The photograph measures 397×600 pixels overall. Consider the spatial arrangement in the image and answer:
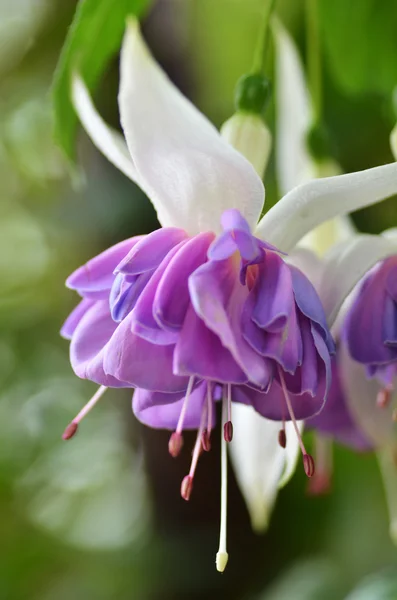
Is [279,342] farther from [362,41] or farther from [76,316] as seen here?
[362,41]

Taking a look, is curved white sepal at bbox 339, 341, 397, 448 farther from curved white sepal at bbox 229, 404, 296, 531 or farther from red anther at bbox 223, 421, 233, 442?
red anther at bbox 223, 421, 233, 442

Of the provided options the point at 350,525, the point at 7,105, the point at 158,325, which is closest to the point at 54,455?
the point at 350,525

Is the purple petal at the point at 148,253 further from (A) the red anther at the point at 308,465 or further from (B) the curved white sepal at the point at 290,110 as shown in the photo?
(B) the curved white sepal at the point at 290,110

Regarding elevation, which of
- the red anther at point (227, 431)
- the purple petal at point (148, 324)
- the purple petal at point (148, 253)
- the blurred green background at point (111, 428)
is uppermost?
the purple petal at point (148, 253)

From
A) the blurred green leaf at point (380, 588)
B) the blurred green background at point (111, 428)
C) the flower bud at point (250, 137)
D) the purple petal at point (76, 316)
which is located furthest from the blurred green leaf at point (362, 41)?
the blurred green leaf at point (380, 588)

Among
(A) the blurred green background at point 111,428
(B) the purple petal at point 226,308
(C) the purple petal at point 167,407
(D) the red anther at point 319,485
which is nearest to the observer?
(B) the purple petal at point 226,308

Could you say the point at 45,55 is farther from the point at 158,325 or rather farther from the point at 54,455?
the point at 158,325

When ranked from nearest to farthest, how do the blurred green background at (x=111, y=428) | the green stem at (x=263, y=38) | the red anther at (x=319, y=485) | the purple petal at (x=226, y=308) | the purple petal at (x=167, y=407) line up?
the purple petal at (x=226, y=308)
the purple petal at (x=167, y=407)
the green stem at (x=263, y=38)
the red anther at (x=319, y=485)
the blurred green background at (x=111, y=428)
